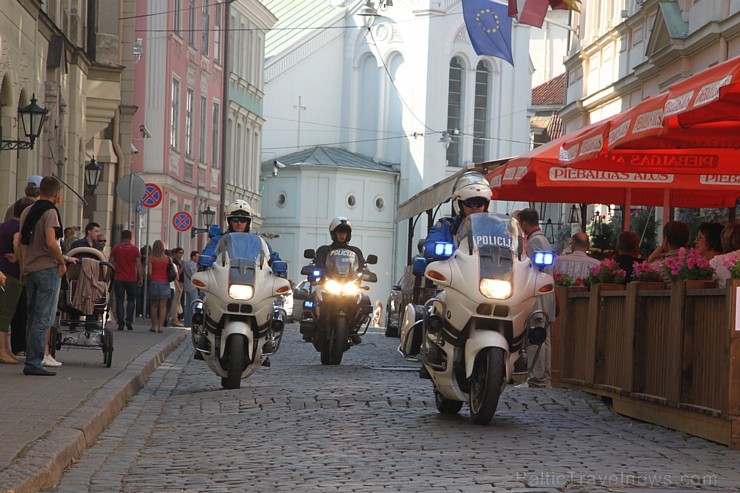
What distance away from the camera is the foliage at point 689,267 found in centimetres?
1063

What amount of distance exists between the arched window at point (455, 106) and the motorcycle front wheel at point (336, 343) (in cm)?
5570

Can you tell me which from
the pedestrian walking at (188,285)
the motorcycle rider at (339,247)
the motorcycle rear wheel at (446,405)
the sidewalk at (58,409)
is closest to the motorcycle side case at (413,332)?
the motorcycle rear wheel at (446,405)

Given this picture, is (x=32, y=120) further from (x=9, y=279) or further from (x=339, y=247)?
(x=9, y=279)

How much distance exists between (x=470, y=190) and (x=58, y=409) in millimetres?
3376

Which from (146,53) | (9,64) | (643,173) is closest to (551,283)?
(643,173)

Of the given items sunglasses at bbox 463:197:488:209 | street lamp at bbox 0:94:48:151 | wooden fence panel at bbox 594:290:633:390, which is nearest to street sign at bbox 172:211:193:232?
street lamp at bbox 0:94:48:151

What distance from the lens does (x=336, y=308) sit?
18859 millimetres

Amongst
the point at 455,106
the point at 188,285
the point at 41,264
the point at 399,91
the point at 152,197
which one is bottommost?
the point at 188,285

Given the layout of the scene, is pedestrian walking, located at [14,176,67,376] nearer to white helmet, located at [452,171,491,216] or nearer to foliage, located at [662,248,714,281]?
white helmet, located at [452,171,491,216]

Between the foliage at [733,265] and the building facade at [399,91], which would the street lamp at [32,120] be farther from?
the building facade at [399,91]

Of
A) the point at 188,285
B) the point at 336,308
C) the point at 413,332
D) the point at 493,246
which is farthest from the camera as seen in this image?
the point at 188,285

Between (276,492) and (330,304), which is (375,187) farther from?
(276,492)

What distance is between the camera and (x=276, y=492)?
770 centimetres

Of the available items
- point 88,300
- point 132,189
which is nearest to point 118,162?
point 132,189
